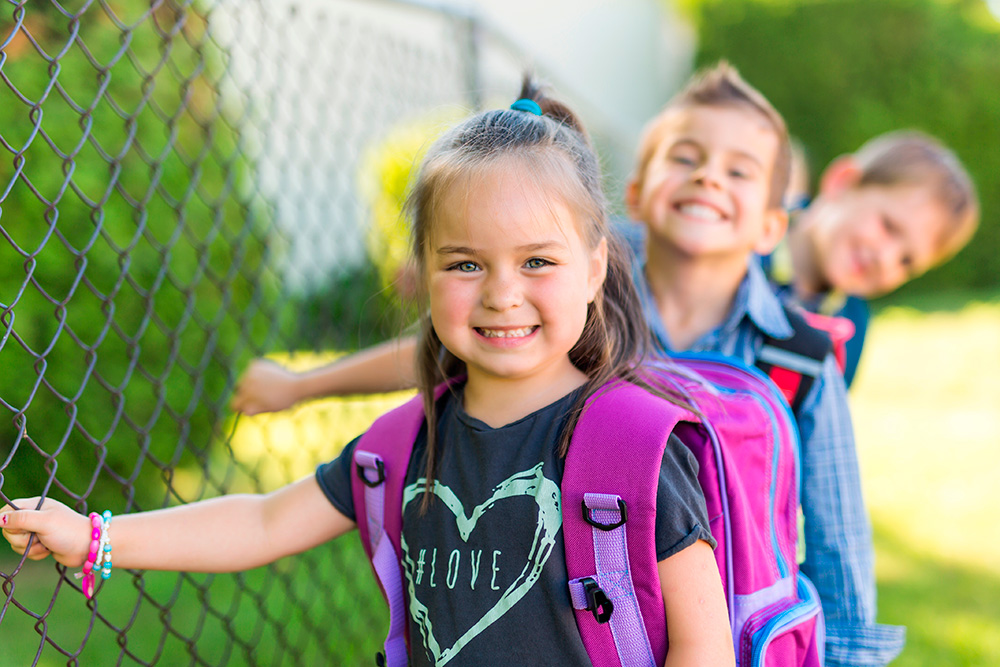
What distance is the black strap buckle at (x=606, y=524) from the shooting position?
133cm

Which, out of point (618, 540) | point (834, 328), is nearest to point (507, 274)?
point (618, 540)

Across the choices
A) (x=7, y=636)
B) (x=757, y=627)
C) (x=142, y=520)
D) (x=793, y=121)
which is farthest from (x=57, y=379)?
(x=793, y=121)

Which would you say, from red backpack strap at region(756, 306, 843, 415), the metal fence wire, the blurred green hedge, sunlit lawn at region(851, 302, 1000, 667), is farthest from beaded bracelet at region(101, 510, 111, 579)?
the blurred green hedge

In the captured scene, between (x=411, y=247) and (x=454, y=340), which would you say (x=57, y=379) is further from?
(x=454, y=340)

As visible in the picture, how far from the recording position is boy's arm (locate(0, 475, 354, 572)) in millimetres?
1452

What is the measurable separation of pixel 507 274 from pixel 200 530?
2.57 ft

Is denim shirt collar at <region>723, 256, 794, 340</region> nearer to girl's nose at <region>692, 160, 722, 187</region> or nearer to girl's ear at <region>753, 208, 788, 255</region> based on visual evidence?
girl's ear at <region>753, 208, 788, 255</region>

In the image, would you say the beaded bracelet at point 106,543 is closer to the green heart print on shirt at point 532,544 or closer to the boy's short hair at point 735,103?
the green heart print on shirt at point 532,544

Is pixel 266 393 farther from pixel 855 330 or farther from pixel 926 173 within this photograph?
pixel 926 173

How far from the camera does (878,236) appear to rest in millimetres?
2910

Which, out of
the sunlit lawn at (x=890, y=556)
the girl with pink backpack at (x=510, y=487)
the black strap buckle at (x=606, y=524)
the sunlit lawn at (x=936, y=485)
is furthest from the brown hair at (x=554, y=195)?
the sunlit lawn at (x=936, y=485)

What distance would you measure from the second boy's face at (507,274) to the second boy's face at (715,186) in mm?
637

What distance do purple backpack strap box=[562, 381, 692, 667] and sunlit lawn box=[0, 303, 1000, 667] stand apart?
3.60 feet

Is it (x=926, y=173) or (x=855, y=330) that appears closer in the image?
(x=855, y=330)
